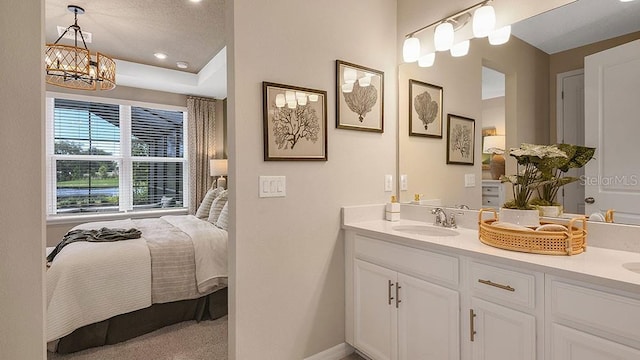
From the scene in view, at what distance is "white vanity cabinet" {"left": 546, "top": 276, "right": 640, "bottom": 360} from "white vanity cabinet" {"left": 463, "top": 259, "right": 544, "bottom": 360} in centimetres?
5

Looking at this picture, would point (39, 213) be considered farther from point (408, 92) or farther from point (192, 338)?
point (408, 92)

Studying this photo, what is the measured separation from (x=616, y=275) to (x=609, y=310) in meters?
0.12

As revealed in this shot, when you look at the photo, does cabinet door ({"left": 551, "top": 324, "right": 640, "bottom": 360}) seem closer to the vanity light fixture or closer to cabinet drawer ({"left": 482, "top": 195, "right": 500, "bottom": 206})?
cabinet drawer ({"left": 482, "top": 195, "right": 500, "bottom": 206})

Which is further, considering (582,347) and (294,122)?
(294,122)

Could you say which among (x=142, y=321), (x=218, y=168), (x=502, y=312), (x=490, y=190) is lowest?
(x=142, y=321)

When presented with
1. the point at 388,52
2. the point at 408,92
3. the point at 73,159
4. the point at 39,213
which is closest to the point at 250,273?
the point at 39,213

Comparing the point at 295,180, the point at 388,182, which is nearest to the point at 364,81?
the point at 388,182

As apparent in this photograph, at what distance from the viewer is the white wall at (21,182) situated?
916mm

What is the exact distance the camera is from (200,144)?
5.32m

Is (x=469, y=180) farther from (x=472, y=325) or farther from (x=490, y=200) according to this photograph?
(x=472, y=325)

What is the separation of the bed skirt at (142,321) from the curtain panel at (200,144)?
2.80 metres

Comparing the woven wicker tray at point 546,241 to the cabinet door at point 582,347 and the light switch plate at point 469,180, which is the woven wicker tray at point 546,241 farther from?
the light switch plate at point 469,180

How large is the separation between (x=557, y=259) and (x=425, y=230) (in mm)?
826

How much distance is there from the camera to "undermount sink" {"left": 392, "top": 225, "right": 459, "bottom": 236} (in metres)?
1.90
